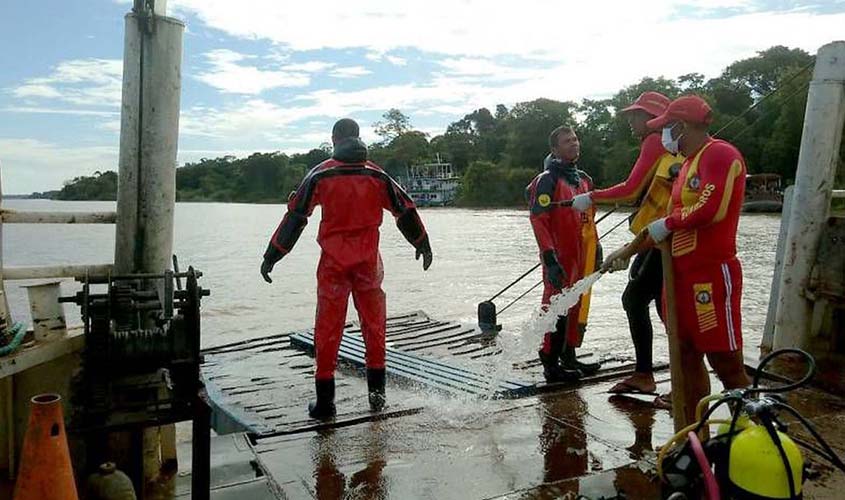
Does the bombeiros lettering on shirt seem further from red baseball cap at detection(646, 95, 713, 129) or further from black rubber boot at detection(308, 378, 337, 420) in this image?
black rubber boot at detection(308, 378, 337, 420)

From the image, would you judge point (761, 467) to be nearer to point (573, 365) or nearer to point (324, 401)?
point (324, 401)

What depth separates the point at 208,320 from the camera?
16.7m

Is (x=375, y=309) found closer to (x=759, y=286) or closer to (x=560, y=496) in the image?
(x=560, y=496)

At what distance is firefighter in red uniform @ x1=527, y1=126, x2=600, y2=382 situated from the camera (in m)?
5.45

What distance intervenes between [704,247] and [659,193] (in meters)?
1.13

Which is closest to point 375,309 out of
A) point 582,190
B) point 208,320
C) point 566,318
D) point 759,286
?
point 566,318

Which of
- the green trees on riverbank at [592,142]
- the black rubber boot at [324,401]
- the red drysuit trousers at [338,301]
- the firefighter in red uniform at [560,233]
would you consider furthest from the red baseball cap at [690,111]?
the green trees on riverbank at [592,142]

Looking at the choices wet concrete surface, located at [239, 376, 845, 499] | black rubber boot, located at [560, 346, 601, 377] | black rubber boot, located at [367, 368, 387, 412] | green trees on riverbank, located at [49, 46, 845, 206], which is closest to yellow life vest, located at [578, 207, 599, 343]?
black rubber boot, located at [560, 346, 601, 377]

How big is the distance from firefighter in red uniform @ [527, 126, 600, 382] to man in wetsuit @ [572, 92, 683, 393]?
31 cm

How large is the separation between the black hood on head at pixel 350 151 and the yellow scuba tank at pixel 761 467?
3044mm

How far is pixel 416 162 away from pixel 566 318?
360ft

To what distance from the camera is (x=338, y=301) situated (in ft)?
16.1

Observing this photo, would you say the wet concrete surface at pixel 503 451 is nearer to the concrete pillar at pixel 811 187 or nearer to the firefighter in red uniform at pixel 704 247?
A: the firefighter in red uniform at pixel 704 247

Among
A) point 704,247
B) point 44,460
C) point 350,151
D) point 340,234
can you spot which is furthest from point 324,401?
point 704,247
